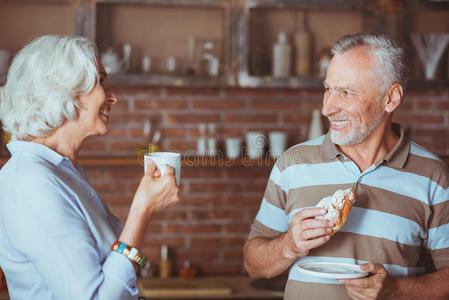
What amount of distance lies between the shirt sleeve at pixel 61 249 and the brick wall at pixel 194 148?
2035 mm

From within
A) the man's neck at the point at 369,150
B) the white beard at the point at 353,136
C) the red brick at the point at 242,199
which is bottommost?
the red brick at the point at 242,199

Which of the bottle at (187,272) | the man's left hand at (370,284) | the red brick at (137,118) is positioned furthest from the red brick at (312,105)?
the man's left hand at (370,284)

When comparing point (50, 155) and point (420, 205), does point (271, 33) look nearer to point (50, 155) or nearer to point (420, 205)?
point (420, 205)

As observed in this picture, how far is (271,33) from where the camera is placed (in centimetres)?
338

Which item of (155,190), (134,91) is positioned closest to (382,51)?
(155,190)

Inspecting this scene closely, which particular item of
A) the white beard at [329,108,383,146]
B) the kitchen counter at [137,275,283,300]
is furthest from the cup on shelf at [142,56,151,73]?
the white beard at [329,108,383,146]

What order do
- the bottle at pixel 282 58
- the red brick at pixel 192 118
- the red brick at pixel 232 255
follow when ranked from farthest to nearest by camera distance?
the red brick at pixel 232 255 → the red brick at pixel 192 118 → the bottle at pixel 282 58

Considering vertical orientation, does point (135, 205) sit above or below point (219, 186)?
above

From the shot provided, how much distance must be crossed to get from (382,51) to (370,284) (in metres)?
0.75

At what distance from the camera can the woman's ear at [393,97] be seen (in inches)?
73.0

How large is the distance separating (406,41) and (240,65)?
105cm

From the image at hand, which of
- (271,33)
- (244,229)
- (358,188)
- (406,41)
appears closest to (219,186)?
A: (244,229)

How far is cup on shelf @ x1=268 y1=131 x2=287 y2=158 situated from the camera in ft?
10.9

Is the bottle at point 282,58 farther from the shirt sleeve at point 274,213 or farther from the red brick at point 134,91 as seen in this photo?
the shirt sleeve at point 274,213
